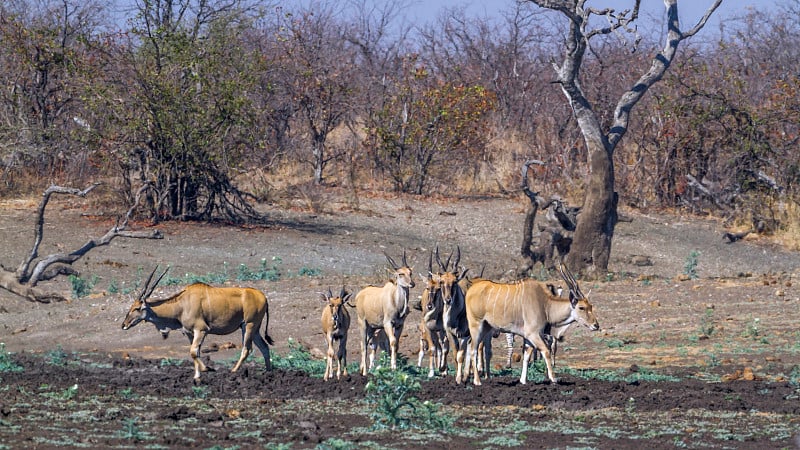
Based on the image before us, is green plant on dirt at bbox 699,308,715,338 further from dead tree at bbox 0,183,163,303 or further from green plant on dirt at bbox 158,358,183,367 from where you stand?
dead tree at bbox 0,183,163,303

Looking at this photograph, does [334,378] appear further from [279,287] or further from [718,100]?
[718,100]

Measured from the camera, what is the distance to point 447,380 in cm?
1081

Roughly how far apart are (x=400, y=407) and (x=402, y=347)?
16.7 ft

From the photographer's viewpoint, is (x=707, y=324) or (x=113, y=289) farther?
→ (x=113, y=289)

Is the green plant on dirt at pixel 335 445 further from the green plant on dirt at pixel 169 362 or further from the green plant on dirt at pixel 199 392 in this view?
the green plant on dirt at pixel 169 362

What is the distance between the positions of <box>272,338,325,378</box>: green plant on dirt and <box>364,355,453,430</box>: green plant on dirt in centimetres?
234

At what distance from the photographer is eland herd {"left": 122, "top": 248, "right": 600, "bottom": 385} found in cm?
1092

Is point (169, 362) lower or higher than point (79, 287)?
lower

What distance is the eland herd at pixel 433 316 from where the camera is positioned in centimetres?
1092

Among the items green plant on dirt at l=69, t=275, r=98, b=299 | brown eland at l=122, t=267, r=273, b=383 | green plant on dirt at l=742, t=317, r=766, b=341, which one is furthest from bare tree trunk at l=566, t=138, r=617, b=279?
brown eland at l=122, t=267, r=273, b=383

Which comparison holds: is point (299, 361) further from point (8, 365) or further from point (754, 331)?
point (754, 331)

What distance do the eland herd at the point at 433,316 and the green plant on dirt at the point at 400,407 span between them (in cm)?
170

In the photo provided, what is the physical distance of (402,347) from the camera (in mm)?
13930

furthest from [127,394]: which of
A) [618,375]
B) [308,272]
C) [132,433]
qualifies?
[308,272]
